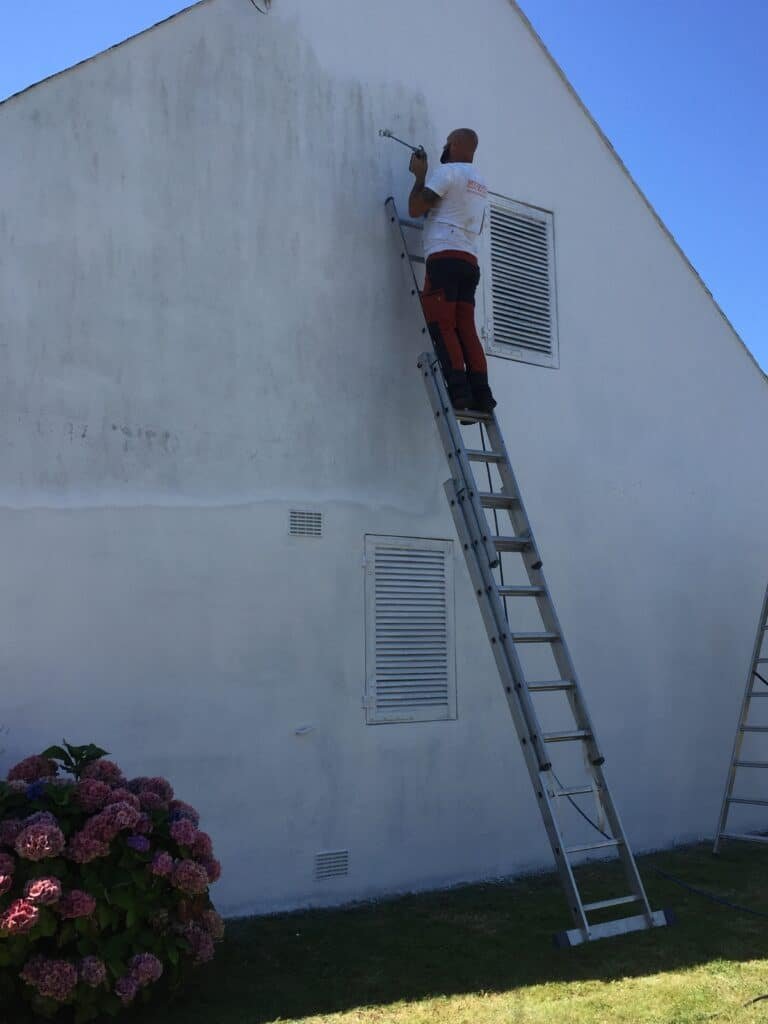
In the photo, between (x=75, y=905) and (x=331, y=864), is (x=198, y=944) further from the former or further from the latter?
(x=331, y=864)

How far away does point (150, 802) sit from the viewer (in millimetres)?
4586

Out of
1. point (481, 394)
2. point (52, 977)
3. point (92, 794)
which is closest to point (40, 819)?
point (92, 794)

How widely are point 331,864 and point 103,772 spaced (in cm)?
194

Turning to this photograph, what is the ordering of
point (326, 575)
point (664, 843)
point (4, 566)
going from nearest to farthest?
point (4, 566) < point (326, 575) < point (664, 843)

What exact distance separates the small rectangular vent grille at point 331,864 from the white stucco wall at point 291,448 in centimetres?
6

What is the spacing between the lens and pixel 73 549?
18.0 feet

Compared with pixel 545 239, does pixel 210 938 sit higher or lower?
lower

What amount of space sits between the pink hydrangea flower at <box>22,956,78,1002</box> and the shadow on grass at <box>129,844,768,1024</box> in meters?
0.48

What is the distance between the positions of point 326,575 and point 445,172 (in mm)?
2730

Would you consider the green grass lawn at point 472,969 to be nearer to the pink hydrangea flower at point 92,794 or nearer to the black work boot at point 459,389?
the pink hydrangea flower at point 92,794

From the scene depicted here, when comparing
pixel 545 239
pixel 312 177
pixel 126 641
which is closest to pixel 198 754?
pixel 126 641


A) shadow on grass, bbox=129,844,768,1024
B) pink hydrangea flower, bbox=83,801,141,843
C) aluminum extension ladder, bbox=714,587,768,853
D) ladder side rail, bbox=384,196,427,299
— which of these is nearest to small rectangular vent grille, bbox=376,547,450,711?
shadow on grass, bbox=129,844,768,1024

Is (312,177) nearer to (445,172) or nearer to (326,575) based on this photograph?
(445,172)

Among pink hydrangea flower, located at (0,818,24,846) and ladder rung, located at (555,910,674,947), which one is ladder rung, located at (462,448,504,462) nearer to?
ladder rung, located at (555,910,674,947)
